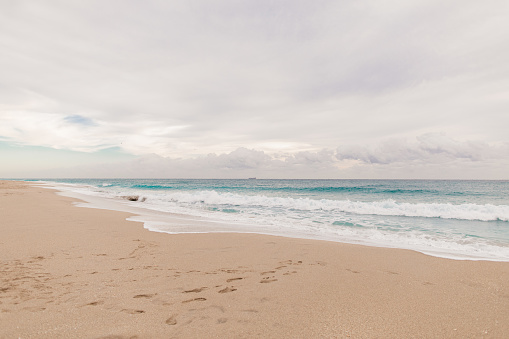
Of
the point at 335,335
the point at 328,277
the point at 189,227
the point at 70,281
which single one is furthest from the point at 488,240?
the point at 70,281

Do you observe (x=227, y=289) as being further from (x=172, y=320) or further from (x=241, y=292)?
(x=172, y=320)

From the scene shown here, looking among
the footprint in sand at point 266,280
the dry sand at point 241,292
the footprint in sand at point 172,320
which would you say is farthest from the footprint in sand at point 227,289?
the footprint in sand at point 172,320

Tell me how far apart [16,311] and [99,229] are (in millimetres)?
5742

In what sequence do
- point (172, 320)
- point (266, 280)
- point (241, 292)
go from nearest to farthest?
point (172, 320)
point (241, 292)
point (266, 280)

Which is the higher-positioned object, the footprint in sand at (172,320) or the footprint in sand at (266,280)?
the footprint in sand at (172,320)

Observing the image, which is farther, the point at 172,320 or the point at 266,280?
the point at 266,280

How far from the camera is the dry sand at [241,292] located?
2.85m

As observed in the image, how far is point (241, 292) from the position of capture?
12.4 ft

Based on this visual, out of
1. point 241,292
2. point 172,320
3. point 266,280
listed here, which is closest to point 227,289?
point 241,292

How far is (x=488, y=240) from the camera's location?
9.27 metres

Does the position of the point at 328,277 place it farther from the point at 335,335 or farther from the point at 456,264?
the point at 456,264

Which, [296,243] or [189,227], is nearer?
[296,243]

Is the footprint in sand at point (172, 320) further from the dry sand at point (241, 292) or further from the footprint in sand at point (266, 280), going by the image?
the footprint in sand at point (266, 280)

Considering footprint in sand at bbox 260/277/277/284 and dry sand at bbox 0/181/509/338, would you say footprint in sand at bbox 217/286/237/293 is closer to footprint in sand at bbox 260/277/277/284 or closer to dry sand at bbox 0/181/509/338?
dry sand at bbox 0/181/509/338
